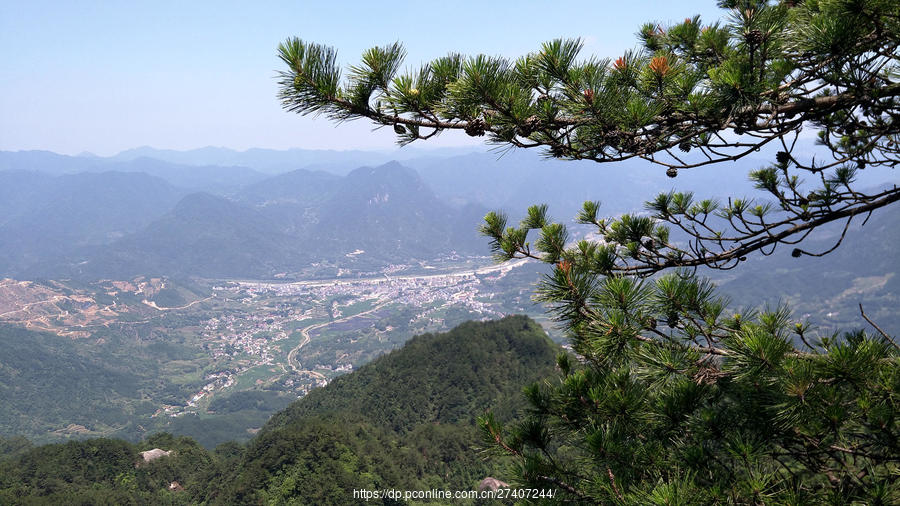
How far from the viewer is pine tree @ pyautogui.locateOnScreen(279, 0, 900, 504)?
75.0 inches

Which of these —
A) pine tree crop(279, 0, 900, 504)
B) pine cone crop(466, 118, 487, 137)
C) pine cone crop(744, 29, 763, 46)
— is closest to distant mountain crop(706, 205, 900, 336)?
pine tree crop(279, 0, 900, 504)

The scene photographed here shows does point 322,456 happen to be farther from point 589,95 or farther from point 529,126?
point 589,95

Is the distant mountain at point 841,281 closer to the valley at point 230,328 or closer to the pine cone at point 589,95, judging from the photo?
the valley at point 230,328

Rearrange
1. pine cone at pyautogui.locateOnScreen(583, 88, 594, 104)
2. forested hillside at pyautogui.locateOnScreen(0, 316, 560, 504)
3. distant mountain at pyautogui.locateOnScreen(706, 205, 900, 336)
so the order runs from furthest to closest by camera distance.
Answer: distant mountain at pyautogui.locateOnScreen(706, 205, 900, 336)
forested hillside at pyautogui.locateOnScreen(0, 316, 560, 504)
pine cone at pyautogui.locateOnScreen(583, 88, 594, 104)

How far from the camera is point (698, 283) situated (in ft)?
8.89

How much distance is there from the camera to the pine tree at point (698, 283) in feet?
6.25

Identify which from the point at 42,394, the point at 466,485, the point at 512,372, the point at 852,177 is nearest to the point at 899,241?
the point at 512,372

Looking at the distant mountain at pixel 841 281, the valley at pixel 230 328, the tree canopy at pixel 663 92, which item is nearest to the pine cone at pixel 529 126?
the tree canopy at pixel 663 92

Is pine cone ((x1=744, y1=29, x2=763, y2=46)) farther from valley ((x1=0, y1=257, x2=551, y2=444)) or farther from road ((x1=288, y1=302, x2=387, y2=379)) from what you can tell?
road ((x1=288, y1=302, x2=387, y2=379))

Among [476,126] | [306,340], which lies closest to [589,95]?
[476,126]

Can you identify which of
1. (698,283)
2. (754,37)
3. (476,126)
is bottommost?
(698,283)

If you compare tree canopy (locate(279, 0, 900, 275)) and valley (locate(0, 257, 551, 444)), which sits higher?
tree canopy (locate(279, 0, 900, 275))

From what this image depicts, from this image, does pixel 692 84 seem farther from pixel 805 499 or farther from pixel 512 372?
pixel 512 372

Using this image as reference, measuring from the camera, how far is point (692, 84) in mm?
2105
